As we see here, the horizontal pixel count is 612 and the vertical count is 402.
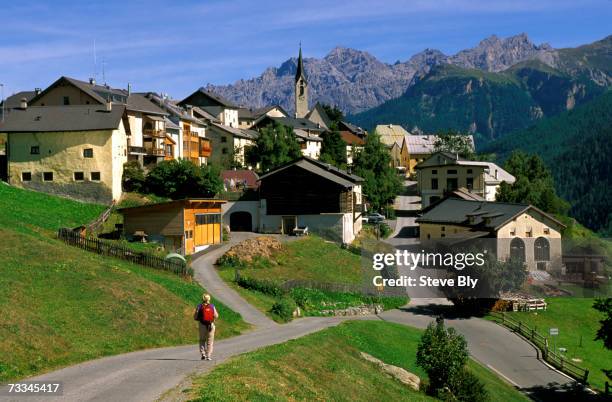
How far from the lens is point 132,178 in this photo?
7069 cm

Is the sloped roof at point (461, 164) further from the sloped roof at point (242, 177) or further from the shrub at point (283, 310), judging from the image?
the shrub at point (283, 310)

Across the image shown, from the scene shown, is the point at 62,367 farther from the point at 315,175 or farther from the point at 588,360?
the point at 315,175

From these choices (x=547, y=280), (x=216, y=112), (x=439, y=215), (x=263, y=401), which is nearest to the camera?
(x=263, y=401)

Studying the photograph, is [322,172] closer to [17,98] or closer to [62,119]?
[62,119]

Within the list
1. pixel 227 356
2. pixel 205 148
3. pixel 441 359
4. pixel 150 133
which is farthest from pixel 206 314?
pixel 205 148

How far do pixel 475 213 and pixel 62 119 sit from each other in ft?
129

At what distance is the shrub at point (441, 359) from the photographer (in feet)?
107

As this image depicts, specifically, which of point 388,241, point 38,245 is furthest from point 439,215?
point 38,245

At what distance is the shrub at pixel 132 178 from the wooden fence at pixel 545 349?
34948 millimetres

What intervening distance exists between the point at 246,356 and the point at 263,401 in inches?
217

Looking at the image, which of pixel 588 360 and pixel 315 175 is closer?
pixel 588 360

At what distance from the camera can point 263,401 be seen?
1955 centimetres

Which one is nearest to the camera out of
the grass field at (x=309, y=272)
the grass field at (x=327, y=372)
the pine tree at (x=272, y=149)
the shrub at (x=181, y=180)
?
the grass field at (x=327, y=372)

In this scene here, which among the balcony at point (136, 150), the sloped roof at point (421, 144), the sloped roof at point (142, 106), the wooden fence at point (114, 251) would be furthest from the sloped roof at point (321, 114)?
the wooden fence at point (114, 251)
